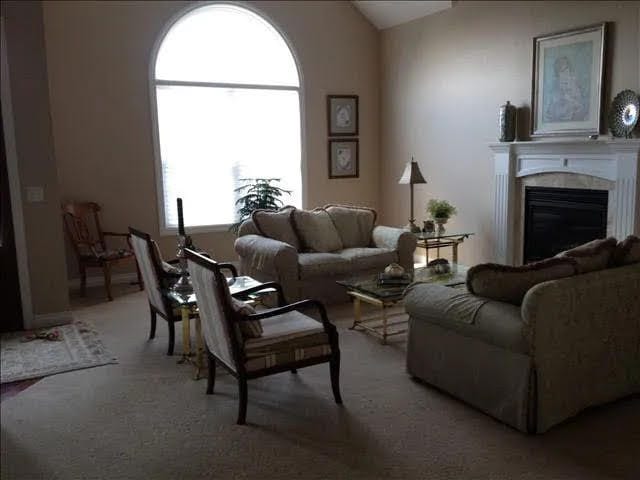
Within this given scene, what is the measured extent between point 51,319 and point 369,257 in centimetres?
276

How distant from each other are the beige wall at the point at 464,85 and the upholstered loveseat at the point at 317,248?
4.39ft

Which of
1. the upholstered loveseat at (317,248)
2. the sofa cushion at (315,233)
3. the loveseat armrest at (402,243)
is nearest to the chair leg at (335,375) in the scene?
the upholstered loveseat at (317,248)

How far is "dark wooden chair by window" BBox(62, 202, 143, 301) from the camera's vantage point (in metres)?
5.55

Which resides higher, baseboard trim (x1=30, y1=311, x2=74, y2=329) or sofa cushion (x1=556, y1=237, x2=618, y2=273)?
Answer: sofa cushion (x1=556, y1=237, x2=618, y2=273)

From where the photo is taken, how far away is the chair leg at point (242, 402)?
2982 millimetres

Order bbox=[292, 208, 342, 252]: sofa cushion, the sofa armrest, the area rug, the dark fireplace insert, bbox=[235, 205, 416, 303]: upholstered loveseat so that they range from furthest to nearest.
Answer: bbox=[292, 208, 342, 252]: sofa cushion, the dark fireplace insert, bbox=[235, 205, 416, 303]: upholstered loveseat, the area rug, the sofa armrest

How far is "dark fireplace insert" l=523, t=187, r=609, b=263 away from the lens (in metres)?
5.16

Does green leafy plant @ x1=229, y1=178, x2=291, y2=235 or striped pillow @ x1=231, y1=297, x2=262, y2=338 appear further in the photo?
green leafy plant @ x1=229, y1=178, x2=291, y2=235

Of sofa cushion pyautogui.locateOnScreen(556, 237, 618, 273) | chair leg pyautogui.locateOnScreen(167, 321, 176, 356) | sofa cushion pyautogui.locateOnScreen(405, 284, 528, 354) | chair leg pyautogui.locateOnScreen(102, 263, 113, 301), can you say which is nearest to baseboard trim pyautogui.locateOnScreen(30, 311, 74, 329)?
chair leg pyautogui.locateOnScreen(102, 263, 113, 301)

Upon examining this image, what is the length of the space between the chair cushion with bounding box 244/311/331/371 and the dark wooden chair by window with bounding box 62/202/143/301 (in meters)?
2.87

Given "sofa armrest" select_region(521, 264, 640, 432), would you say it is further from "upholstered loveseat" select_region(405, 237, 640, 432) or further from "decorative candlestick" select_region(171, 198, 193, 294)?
"decorative candlestick" select_region(171, 198, 193, 294)

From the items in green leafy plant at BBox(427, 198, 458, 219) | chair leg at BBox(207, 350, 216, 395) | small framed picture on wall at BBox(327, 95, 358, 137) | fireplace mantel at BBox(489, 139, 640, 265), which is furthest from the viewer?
small framed picture on wall at BBox(327, 95, 358, 137)

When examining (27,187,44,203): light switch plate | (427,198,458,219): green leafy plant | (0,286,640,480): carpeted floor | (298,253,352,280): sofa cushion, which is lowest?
(0,286,640,480): carpeted floor

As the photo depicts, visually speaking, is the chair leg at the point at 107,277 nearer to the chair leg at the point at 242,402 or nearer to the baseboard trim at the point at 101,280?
the baseboard trim at the point at 101,280
